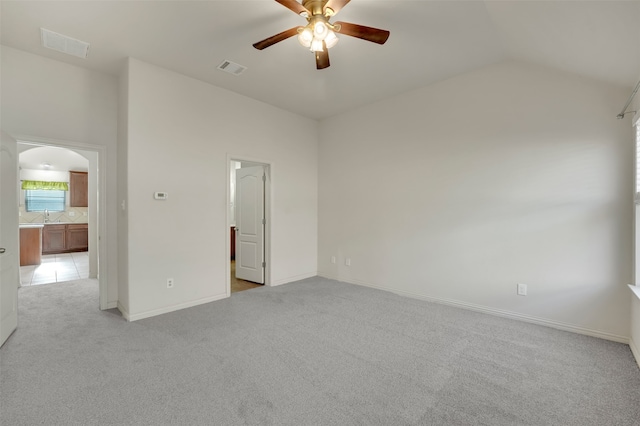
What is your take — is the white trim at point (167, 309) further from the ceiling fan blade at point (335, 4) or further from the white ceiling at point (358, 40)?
the ceiling fan blade at point (335, 4)

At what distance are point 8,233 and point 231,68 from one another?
2.94 m

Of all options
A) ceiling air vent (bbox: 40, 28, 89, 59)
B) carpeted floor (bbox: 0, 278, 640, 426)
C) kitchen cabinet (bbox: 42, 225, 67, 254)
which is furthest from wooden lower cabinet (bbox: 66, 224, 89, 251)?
ceiling air vent (bbox: 40, 28, 89, 59)

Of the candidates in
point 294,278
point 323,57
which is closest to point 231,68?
point 323,57

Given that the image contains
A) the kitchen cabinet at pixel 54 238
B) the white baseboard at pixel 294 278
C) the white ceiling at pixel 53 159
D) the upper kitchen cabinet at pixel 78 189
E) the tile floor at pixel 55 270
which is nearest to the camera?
the white baseboard at pixel 294 278

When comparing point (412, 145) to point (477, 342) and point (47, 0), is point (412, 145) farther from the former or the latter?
point (47, 0)

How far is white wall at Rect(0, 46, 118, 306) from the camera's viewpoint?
3.04 meters

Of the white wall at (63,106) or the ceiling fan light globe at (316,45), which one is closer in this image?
the ceiling fan light globe at (316,45)

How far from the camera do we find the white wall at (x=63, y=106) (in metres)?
3.04

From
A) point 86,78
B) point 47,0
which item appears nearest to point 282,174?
point 86,78

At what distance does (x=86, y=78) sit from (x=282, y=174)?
2.83 m

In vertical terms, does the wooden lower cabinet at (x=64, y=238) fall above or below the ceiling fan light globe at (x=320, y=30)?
below

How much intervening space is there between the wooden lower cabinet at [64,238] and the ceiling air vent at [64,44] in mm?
6960

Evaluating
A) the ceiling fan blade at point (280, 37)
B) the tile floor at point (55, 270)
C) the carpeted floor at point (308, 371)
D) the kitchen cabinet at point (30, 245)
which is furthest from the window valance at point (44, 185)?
the ceiling fan blade at point (280, 37)

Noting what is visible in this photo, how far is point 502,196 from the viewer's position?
3361mm
